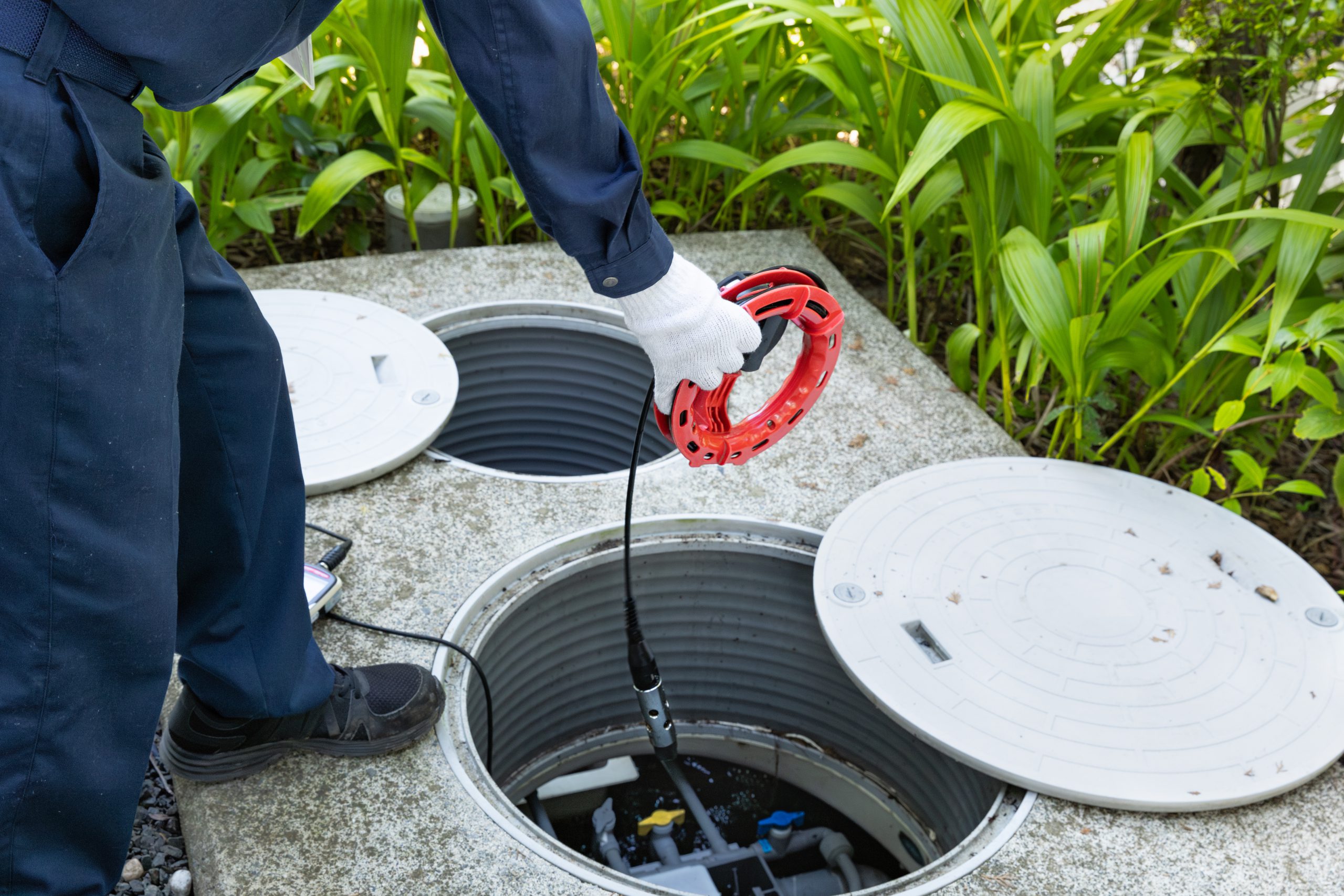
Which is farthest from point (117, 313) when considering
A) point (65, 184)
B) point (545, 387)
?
point (545, 387)

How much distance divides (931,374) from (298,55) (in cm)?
126

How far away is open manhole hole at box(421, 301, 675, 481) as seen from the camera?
7.18 feet

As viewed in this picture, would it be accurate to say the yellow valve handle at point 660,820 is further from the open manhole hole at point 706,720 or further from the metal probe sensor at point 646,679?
the metal probe sensor at point 646,679

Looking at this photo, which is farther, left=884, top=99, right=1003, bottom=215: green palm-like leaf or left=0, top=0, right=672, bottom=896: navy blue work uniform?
left=884, top=99, right=1003, bottom=215: green palm-like leaf

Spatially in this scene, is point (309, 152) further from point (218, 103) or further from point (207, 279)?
point (207, 279)

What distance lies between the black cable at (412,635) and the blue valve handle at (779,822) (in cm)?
49

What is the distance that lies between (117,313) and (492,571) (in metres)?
0.81

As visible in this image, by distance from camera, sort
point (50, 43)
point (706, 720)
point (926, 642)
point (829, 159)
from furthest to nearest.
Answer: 1. point (829, 159)
2. point (706, 720)
3. point (926, 642)
4. point (50, 43)

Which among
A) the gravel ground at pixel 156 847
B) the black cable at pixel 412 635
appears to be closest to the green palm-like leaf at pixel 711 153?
the black cable at pixel 412 635

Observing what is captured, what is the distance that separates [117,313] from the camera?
0.87 meters

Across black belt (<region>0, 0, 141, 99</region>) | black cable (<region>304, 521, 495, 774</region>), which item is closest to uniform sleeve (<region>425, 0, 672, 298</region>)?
black belt (<region>0, 0, 141, 99</region>)

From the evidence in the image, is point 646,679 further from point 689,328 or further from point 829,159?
point 829,159

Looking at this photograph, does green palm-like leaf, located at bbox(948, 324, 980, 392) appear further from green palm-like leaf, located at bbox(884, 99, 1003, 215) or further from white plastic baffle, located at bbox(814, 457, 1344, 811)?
green palm-like leaf, located at bbox(884, 99, 1003, 215)

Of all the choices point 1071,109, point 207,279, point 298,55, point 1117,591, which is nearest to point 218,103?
point 298,55
